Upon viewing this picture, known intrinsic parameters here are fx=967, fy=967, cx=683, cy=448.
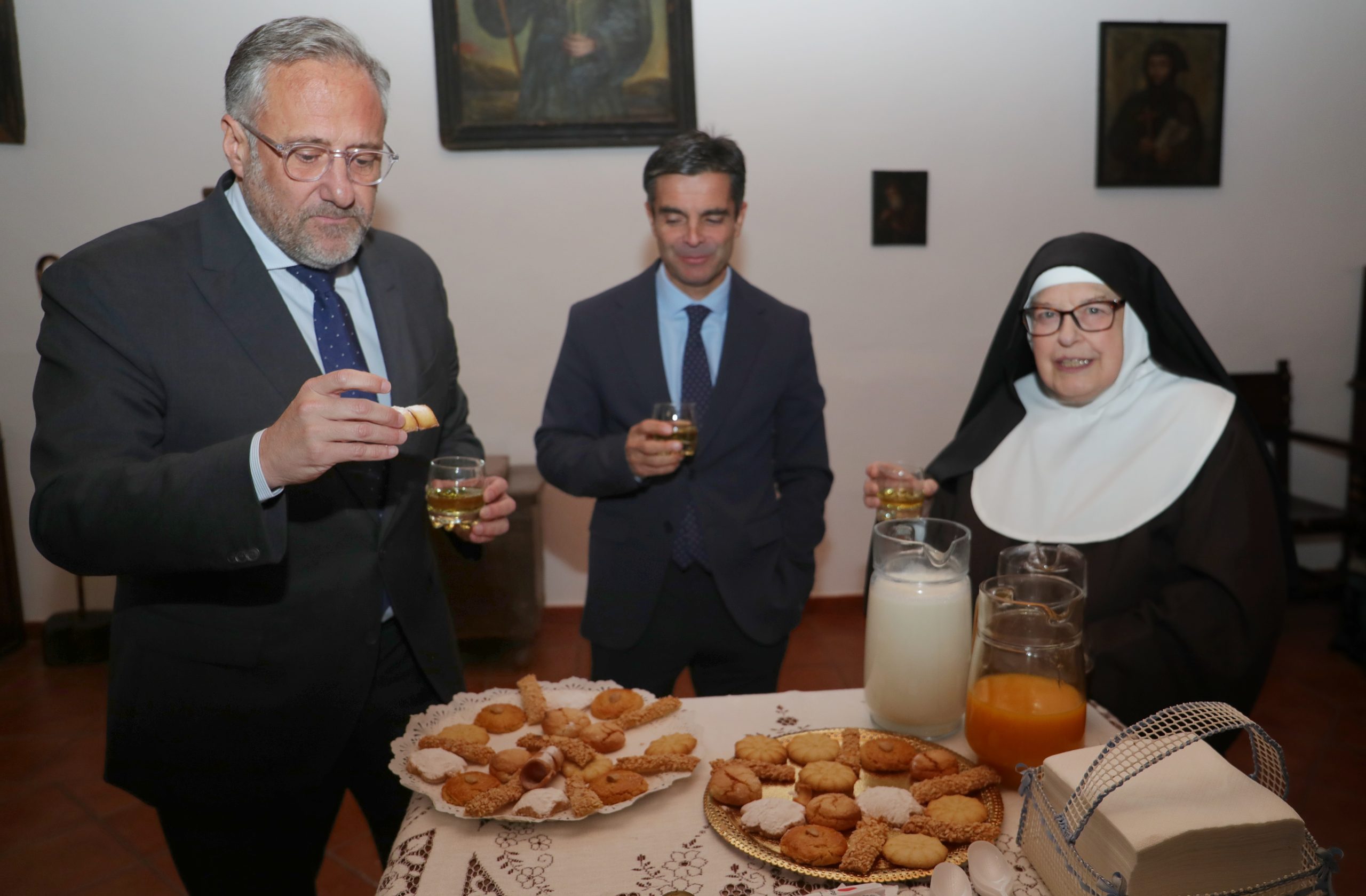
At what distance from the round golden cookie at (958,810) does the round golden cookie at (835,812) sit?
0.33 ft

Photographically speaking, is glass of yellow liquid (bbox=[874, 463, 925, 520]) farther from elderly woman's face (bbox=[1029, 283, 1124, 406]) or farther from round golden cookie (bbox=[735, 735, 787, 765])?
round golden cookie (bbox=[735, 735, 787, 765])

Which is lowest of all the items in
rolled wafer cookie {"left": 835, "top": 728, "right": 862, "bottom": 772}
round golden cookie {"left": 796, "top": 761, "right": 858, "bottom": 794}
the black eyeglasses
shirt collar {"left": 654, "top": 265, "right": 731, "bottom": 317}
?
rolled wafer cookie {"left": 835, "top": 728, "right": 862, "bottom": 772}

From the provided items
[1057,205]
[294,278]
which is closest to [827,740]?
[294,278]

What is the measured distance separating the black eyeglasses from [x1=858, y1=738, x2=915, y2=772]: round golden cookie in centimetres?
116

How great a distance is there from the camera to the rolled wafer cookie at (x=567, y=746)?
4.79ft

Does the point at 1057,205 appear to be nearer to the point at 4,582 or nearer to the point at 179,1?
the point at 179,1

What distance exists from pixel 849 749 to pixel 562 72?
386cm

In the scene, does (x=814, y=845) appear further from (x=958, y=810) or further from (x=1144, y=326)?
(x=1144, y=326)

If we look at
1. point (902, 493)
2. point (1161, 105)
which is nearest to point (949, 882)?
point (902, 493)

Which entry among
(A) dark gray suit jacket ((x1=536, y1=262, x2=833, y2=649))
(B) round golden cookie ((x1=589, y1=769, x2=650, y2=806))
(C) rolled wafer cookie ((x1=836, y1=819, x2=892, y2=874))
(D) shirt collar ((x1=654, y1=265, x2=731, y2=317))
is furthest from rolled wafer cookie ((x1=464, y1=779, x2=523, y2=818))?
(D) shirt collar ((x1=654, y1=265, x2=731, y2=317))

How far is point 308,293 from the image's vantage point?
2006mm

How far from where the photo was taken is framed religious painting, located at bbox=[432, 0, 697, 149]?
4.47 metres

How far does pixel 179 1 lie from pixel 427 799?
4.34 m

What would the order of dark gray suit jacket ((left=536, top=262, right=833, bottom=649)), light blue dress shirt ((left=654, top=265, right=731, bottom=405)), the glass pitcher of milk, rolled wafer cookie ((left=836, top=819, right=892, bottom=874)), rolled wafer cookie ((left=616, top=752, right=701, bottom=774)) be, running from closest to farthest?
rolled wafer cookie ((left=836, top=819, right=892, bottom=874)), rolled wafer cookie ((left=616, top=752, right=701, bottom=774)), the glass pitcher of milk, dark gray suit jacket ((left=536, top=262, right=833, bottom=649)), light blue dress shirt ((left=654, top=265, right=731, bottom=405))
